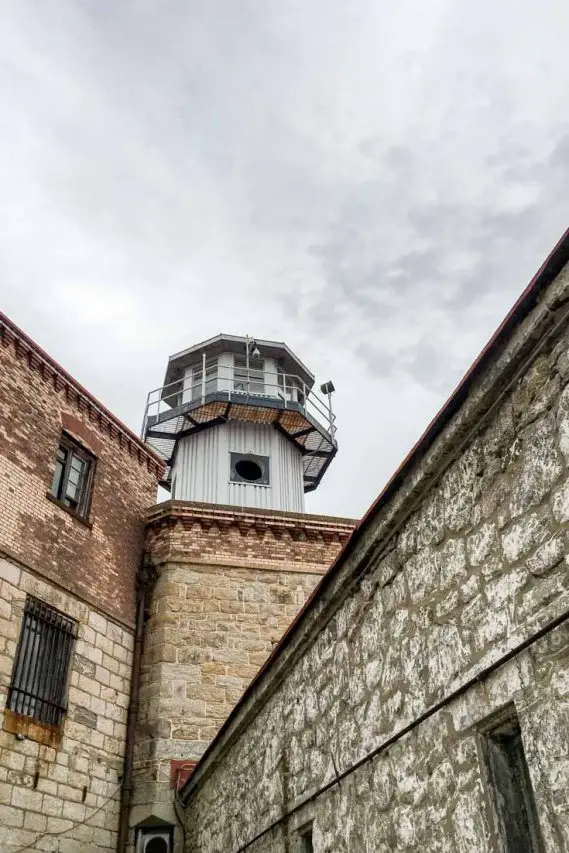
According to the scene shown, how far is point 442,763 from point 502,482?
1512 millimetres

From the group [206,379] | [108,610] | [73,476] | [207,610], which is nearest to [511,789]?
[108,610]

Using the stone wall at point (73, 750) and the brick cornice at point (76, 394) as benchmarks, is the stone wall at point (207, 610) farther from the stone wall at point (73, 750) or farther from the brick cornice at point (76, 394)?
the brick cornice at point (76, 394)

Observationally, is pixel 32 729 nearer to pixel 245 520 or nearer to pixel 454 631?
pixel 245 520

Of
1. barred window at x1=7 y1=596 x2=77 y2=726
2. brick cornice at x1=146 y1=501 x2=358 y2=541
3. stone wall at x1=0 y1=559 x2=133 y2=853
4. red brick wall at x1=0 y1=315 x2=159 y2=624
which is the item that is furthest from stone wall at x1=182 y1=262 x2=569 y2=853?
brick cornice at x1=146 y1=501 x2=358 y2=541

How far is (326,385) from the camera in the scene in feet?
81.7

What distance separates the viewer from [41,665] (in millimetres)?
10492

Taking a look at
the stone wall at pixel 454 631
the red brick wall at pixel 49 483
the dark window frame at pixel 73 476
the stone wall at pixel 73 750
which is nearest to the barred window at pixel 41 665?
the stone wall at pixel 73 750

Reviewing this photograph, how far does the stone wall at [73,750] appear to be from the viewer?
31.3ft

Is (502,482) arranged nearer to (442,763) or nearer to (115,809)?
(442,763)

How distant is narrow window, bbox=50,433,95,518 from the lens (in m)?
12.2

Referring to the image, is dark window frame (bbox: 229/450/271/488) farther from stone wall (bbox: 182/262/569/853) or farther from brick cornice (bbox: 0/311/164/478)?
stone wall (bbox: 182/262/569/853)

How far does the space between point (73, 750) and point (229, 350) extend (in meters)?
15.5

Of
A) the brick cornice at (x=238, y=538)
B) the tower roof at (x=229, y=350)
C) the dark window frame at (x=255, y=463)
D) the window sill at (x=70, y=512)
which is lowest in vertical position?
the window sill at (x=70, y=512)

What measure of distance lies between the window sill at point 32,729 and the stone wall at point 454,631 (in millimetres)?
4992
